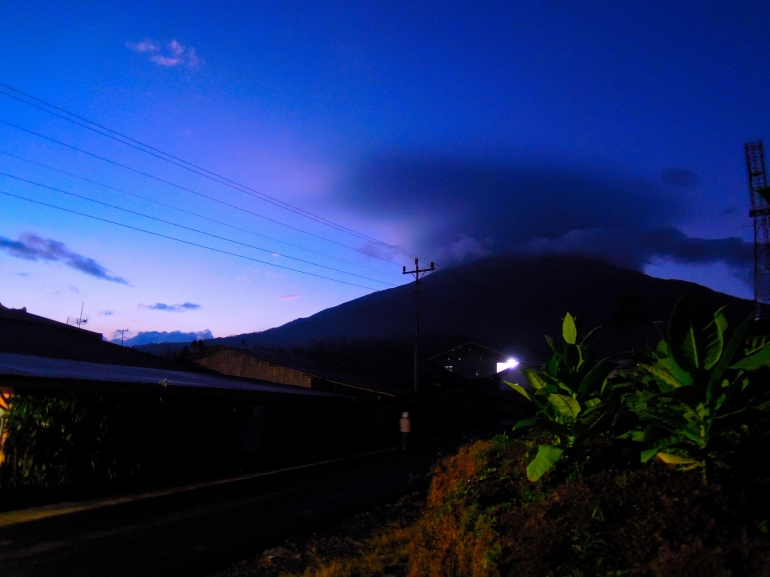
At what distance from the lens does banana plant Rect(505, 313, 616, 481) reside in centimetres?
458

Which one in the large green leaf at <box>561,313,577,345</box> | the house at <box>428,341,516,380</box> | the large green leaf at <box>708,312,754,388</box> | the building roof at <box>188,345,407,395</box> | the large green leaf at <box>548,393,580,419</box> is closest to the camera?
the large green leaf at <box>708,312,754,388</box>

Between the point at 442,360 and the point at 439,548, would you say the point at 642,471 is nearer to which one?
the point at 439,548

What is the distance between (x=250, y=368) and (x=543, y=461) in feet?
99.5

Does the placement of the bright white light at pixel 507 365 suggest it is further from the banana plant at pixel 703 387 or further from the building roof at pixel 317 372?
the banana plant at pixel 703 387

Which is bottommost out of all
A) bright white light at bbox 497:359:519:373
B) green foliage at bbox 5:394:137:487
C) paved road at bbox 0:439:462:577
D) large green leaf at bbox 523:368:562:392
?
paved road at bbox 0:439:462:577

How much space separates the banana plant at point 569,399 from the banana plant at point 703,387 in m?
0.68

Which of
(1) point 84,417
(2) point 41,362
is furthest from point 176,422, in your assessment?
(2) point 41,362

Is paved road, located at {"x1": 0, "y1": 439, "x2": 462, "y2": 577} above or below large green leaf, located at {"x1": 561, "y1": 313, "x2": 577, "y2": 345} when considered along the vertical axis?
below

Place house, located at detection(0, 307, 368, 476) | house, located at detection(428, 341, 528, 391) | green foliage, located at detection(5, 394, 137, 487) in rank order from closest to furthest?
green foliage, located at detection(5, 394, 137, 487) → house, located at detection(0, 307, 368, 476) → house, located at detection(428, 341, 528, 391)

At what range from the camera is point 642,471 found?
411 centimetres

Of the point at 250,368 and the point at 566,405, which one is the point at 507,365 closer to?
the point at 250,368

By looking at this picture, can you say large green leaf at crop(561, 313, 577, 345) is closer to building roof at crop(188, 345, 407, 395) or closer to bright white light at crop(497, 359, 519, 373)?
building roof at crop(188, 345, 407, 395)

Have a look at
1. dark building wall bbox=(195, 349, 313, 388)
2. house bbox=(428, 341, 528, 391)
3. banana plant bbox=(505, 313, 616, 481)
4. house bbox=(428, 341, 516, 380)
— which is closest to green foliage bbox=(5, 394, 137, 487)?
banana plant bbox=(505, 313, 616, 481)

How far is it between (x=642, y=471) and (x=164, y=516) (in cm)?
938
